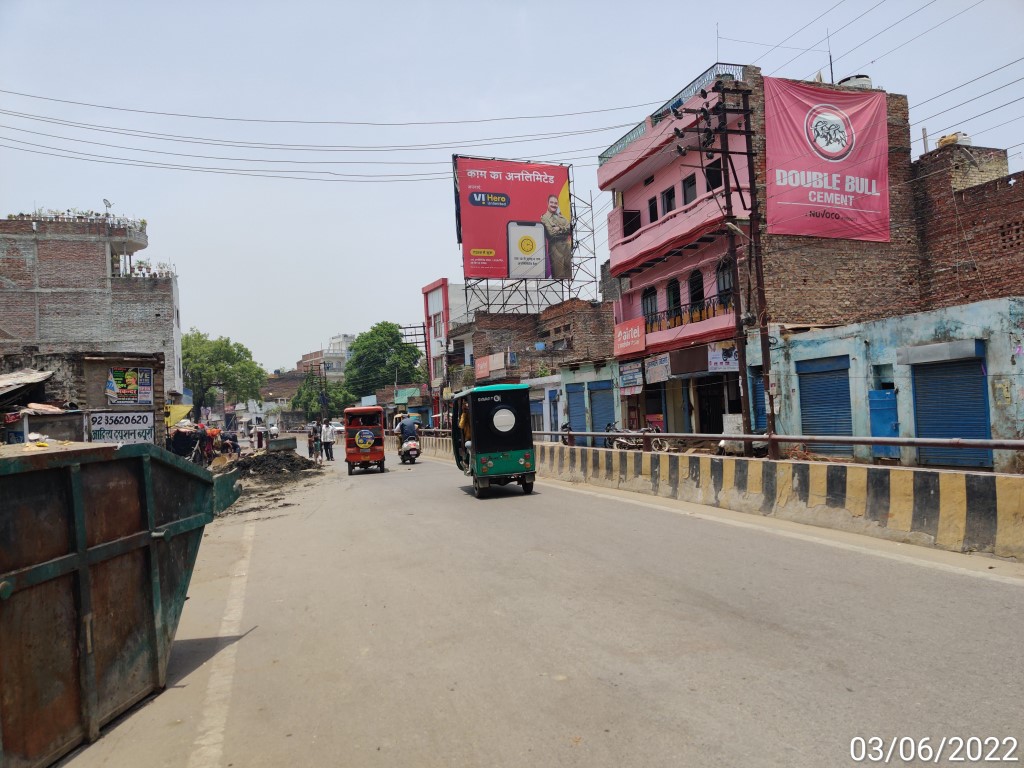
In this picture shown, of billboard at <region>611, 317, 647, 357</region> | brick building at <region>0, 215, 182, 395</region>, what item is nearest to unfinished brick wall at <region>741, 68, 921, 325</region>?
billboard at <region>611, 317, 647, 357</region>

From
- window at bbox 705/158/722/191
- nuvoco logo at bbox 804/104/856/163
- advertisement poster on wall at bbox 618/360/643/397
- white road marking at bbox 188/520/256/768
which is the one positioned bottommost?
white road marking at bbox 188/520/256/768

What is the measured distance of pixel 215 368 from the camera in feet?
220

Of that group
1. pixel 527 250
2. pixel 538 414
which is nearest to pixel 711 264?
pixel 538 414

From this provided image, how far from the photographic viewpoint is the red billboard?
24.1m

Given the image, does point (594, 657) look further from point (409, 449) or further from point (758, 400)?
point (409, 449)

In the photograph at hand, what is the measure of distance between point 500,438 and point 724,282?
14.2m

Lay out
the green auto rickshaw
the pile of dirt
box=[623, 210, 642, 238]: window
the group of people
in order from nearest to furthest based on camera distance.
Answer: the green auto rickshaw
the pile of dirt
box=[623, 210, 642, 238]: window
the group of people

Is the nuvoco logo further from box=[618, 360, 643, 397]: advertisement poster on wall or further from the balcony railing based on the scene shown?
box=[618, 360, 643, 397]: advertisement poster on wall

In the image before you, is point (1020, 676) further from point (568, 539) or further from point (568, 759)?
point (568, 539)

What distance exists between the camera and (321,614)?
6238 millimetres

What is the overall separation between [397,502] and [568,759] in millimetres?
11823

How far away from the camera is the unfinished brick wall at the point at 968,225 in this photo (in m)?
22.0

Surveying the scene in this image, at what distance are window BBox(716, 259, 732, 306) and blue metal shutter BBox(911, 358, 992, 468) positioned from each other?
836 centimetres

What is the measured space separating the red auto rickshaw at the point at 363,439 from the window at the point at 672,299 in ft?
40.3
